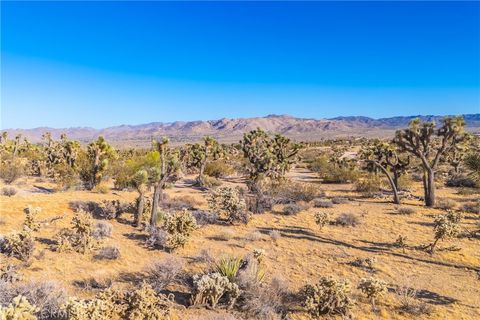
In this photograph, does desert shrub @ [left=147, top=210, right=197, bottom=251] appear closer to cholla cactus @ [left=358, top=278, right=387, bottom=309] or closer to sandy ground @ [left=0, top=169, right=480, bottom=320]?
sandy ground @ [left=0, top=169, right=480, bottom=320]

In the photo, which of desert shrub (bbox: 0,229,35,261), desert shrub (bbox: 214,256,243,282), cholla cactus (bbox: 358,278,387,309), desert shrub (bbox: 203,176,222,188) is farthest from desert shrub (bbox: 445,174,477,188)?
desert shrub (bbox: 0,229,35,261)

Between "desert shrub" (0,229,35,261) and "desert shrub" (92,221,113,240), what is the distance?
1887 mm

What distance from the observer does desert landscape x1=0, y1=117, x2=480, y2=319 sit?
6.88 m

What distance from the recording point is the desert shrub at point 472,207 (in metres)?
16.1

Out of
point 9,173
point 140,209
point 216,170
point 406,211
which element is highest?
point 9,173

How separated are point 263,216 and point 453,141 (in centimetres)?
1021

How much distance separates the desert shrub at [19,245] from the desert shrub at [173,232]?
122 inches

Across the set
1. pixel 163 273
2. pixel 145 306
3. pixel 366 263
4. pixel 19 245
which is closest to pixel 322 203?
pixel 366 263

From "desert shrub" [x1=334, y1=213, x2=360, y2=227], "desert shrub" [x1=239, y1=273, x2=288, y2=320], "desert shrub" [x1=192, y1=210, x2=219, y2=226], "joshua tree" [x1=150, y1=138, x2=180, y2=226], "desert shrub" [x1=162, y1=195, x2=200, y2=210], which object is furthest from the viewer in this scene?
"desert shrub" [x1=162, y1=195, x2=200, y2=210]

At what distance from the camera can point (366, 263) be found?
956 cm

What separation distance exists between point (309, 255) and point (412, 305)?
11.4 feet

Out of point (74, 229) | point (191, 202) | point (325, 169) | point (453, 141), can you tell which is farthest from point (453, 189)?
point (74, 229)

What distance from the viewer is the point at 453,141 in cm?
1688

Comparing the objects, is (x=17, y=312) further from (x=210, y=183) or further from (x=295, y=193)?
(x=210, y=183)
